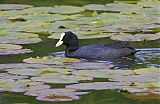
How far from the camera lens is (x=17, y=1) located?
17062mm

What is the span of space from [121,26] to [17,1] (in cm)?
458

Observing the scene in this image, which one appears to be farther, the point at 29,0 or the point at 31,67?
the point at 29,0

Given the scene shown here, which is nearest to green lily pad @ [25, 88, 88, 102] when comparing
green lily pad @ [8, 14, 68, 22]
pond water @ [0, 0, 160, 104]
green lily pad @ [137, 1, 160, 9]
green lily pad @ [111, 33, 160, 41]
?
pond water @ [0, 0, 160, 104]

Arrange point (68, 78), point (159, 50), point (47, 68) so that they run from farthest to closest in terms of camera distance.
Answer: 1. point (159, 50)
2. point (47, 68)
3. point (68, 78)

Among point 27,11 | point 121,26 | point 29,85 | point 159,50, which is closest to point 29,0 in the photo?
point 27,11

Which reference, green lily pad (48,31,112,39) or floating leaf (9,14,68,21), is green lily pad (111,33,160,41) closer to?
green lily pad (48,31,112,39)

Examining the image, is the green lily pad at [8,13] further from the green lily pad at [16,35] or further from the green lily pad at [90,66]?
the green lily pad at [90,66]

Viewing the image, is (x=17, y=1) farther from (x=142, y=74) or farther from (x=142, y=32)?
(x=142, y=74)

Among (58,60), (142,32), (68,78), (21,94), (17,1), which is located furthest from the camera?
(17,1)

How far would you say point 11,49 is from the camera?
11.3 meters

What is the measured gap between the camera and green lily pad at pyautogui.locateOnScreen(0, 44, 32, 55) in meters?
11.1

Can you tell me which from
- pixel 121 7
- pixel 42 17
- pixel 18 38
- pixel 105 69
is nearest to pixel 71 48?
pixel 18 38

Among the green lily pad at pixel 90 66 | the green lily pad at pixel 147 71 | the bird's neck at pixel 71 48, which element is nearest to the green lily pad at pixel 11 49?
the bird's neck at pixel 71 48

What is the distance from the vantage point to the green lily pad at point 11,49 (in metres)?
11.1
